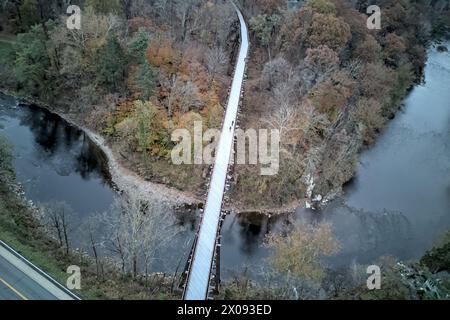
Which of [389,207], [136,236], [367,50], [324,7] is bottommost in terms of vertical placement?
[389,207]

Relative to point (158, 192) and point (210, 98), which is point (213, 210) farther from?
point (210, 98)

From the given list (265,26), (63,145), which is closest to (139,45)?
(63,145)

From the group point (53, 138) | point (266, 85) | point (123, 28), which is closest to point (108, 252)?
point (53, 138)

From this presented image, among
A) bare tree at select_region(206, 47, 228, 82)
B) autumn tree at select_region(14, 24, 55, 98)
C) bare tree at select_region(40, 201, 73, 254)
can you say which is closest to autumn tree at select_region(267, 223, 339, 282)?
bare tree at select_region(40, 201, 73, 254)

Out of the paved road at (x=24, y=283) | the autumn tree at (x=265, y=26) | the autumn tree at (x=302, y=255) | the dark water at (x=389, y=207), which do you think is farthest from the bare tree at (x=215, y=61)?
the paved road at (x=24, y=283)

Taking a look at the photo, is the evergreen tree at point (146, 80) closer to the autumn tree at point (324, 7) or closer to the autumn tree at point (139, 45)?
the autumn tree at point (139, 45)

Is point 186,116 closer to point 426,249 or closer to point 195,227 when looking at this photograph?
point 195,227
